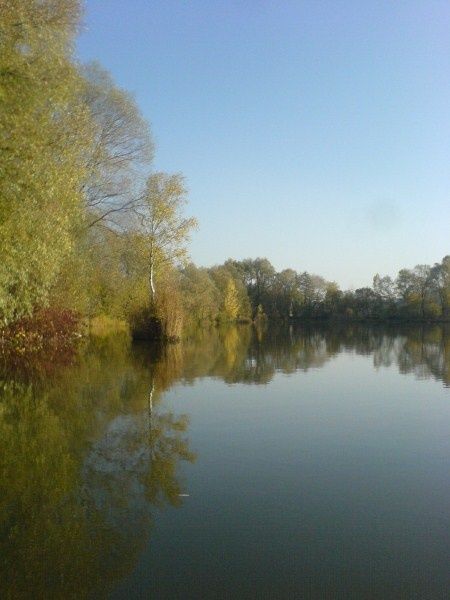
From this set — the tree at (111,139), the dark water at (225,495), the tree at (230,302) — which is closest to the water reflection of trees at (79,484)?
the dark water at (225,495)

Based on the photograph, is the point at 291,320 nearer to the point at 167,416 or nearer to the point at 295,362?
the point at 295,362

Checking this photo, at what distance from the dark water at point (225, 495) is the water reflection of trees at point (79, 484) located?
17 mm

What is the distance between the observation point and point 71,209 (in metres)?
13.4

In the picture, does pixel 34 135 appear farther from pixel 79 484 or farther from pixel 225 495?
pixel 225 495

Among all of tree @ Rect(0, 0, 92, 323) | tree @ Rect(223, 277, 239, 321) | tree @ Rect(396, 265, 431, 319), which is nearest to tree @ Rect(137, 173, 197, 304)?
tree @ Rect(0, 0, 92, 323)

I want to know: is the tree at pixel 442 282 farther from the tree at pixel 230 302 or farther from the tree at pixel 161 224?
the tree at pixel 161 224

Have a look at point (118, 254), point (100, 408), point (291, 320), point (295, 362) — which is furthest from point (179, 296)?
point (291, 320)

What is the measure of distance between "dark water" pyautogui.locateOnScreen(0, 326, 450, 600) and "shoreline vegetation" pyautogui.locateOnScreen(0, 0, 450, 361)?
3.63m

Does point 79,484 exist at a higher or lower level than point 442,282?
lower

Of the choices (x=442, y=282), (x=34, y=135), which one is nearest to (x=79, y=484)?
(x=34, y=135)

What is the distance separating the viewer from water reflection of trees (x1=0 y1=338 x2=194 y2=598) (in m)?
4.06

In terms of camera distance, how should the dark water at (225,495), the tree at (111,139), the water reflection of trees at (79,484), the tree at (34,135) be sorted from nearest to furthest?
the dark water at (225,495) < the water reflection of trees at (79,484) < the tree at (34,135) < the tree at (111,139)

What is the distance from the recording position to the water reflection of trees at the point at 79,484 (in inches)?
160

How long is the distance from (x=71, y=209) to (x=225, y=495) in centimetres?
968
